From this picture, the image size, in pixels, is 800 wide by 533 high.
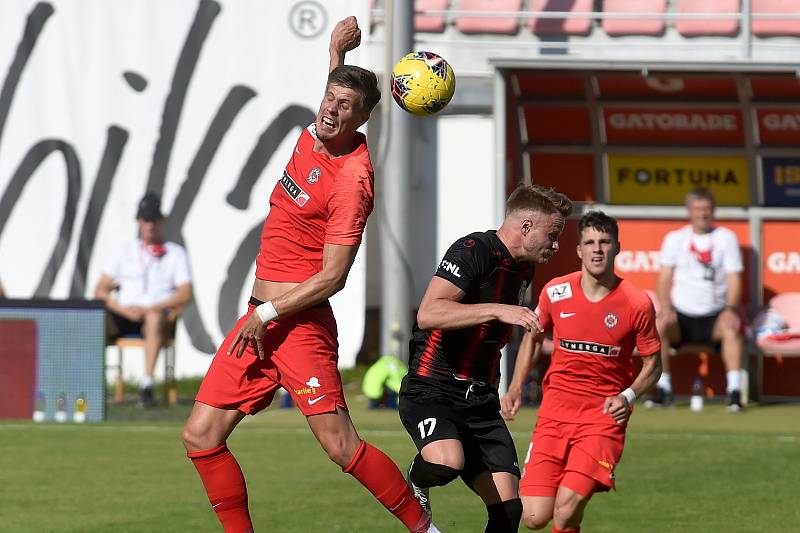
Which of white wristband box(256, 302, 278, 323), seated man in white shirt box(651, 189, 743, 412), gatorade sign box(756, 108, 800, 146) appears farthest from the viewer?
gatorade sign box(756, 108, 800, 146)

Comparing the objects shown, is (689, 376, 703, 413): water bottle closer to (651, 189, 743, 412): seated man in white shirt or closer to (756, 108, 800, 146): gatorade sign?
(651, 189, 743, 412): seated man in white shirt

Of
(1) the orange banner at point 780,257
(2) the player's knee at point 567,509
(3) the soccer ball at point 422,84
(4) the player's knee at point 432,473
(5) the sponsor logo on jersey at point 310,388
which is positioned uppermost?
(3) the soccer ball at point 422,84

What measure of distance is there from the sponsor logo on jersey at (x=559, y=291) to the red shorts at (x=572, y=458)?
68 centimetres

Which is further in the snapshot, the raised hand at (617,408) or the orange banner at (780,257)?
the orange banner at (780,257)

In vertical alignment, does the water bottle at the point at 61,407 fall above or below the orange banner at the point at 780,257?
below

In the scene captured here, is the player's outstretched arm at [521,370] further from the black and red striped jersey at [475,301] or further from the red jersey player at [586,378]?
the black and red striped jersey at [475,301]

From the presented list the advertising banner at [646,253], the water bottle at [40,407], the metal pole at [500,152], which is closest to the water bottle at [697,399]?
the advertising banner at [646,253]

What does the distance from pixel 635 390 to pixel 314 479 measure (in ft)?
10.8

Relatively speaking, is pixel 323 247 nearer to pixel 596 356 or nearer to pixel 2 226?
pixel 596 356

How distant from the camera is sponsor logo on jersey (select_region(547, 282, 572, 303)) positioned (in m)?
8.62

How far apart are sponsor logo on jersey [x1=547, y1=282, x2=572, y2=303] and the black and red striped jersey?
1053mm

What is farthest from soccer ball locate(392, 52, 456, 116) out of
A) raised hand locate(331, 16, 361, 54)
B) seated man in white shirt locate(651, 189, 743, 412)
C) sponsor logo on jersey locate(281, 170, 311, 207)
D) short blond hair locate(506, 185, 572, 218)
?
seated man in white shirt locate(651, 189, 743, 412)

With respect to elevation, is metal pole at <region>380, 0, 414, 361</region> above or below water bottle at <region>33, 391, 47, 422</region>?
above

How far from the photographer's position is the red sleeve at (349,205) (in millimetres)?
7023
